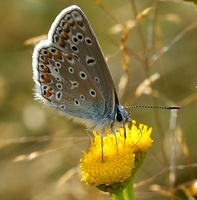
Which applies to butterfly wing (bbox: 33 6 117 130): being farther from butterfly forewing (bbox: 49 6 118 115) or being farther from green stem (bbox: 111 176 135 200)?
green stem (bbox: 111 176 135 200)

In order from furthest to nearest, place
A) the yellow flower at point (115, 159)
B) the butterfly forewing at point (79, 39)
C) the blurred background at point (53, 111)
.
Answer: the blurred background at point (53, 111) < the butterfly forewing at point (79, 39) < the yellow flower at point (115, 159)

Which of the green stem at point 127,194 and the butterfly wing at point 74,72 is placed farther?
the butterfly wing at point 74,72

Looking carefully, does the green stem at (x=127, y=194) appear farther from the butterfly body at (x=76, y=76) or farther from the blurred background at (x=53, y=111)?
the blurred background at (x=53, y=111)

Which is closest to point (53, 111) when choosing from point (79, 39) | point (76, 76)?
point (76, 76)

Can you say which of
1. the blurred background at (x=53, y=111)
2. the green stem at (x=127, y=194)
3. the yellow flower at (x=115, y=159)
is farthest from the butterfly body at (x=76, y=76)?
the blurred background at (x=53, y=111)

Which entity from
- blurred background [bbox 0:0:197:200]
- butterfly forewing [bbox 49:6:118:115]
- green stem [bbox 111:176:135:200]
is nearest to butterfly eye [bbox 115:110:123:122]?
butterfly forewing [bbox 49:6:118:115]

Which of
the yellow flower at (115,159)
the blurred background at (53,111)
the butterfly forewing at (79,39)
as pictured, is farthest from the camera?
the blurred background at (53,111)
